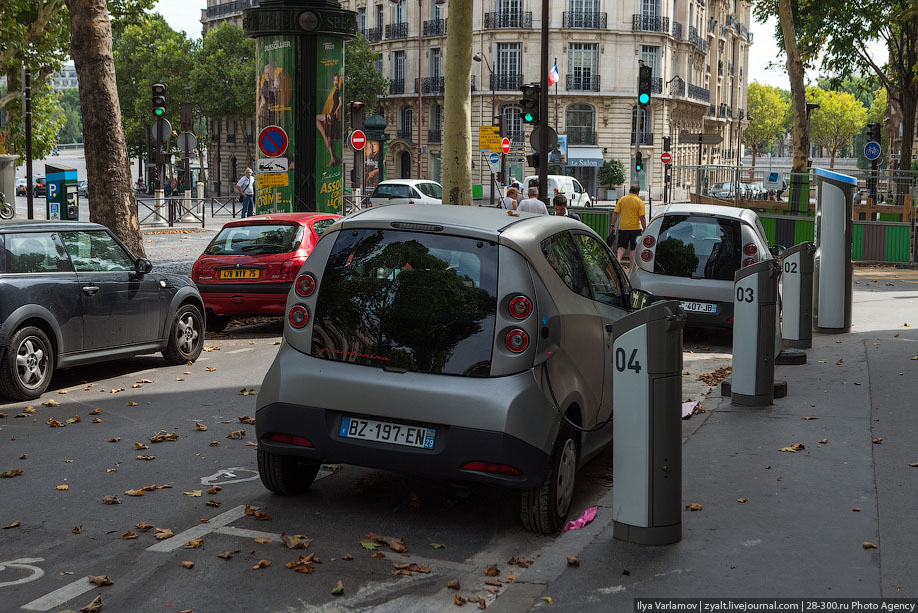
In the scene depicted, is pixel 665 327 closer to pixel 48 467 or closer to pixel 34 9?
pixel 48 467

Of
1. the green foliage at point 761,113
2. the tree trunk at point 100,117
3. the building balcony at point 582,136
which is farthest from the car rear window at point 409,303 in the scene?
the green foliage at point 761,113

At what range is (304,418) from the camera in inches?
223

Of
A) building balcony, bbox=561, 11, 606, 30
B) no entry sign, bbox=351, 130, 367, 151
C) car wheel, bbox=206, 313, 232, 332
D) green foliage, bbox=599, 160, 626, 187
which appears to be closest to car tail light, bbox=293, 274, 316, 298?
car wheel, bbox=206, 313, 232, 332

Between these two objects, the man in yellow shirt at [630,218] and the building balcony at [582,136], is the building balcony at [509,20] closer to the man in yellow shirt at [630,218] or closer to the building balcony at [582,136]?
the building balcony at [582,136]

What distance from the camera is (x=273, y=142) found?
17.4 meters

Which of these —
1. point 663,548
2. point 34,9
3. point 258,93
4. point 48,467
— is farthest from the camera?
point 34,9

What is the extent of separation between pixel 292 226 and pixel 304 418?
26.7 ft

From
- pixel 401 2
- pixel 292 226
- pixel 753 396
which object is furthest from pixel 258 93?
pixel 401 2

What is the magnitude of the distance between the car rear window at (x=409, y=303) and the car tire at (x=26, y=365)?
14.2 feet

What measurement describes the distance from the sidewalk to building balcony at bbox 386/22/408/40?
2613 inches

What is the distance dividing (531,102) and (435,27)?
50564 mm

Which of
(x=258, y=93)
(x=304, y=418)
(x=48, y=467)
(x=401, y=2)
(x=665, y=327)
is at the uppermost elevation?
(x=401, y=2)

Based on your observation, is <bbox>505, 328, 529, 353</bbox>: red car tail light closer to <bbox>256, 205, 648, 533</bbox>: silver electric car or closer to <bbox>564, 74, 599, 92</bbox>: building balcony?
<bbox>256, 205, 648, 533</bbox>: silver electric car

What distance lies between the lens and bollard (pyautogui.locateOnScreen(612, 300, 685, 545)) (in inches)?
203
